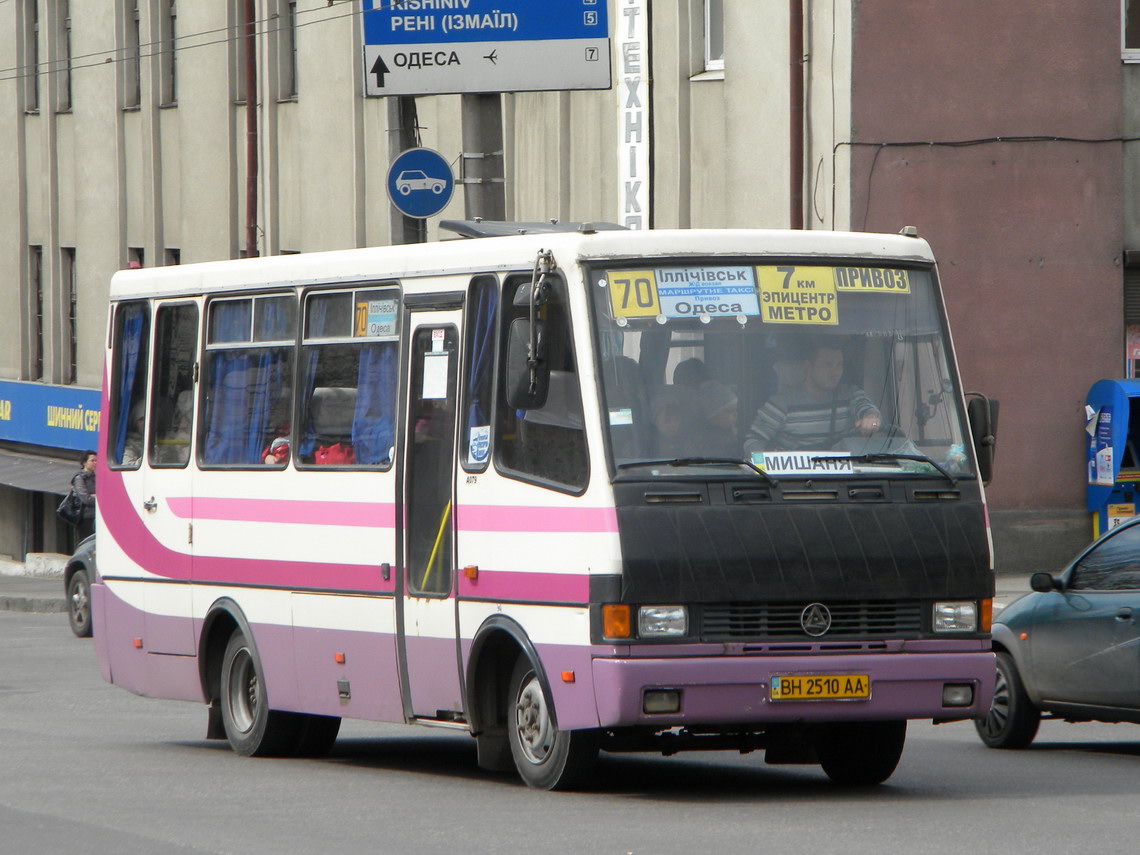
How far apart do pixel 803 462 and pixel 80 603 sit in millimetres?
15167

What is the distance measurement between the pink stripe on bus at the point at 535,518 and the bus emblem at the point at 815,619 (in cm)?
93

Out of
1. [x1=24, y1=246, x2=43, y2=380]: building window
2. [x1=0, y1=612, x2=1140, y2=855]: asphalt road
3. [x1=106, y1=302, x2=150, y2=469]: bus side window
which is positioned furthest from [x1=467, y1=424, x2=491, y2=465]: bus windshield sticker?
[x1=24, y1=246, x2=43, y2=380]: building window

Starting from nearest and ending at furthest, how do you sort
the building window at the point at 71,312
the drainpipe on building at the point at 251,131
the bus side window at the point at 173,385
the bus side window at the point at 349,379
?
1. the bus side window at the point at 349,379
2. the bus side window at the point at 173,385
3. the drainpipe on building at the point at 251,131
4. the building window at the point at 71,312

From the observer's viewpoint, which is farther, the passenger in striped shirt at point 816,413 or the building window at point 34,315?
the building window at point 34,315

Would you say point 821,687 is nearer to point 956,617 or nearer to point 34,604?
point 956,617

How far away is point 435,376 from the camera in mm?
10992

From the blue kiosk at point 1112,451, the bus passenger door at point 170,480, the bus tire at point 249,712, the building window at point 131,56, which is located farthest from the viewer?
the building window at point 131,56

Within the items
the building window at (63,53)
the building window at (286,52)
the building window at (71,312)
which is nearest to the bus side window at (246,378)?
the building window at (286,52)

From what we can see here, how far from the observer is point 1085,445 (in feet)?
75.5

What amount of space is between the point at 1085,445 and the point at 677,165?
5.38 metres

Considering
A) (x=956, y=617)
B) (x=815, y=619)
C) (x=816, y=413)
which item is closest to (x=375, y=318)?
(x=816, y=413)

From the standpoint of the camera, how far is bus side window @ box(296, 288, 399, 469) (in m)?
11.4

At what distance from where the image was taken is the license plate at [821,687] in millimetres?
9625

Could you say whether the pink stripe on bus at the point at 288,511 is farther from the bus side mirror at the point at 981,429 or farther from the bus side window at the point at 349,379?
the bus side mirror at the point at 981,429
